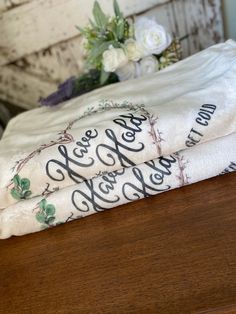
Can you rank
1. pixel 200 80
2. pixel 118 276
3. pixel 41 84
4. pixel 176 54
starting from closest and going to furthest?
pixel 118 276, pixel 200 80, pixel 176 54, pixel 41 84

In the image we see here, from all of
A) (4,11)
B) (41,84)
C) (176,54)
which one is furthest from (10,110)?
(176,54)

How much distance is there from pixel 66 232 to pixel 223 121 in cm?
24

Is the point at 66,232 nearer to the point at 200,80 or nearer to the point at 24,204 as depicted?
the point at 24,204

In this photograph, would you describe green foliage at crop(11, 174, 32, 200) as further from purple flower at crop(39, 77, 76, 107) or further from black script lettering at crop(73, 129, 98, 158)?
purple flower at crop(39, 77, 76, 107)

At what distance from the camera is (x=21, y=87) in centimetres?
90

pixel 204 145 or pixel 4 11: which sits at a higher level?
pixel 4 11

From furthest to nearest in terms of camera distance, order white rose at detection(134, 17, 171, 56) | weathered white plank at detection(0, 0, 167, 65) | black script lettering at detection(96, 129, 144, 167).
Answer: weathered white plank at detection(0, 0, 167, 65)
white rose at detection(134, 17, 171, 56)
black script lettering at detection(96, 129, 144, 167)

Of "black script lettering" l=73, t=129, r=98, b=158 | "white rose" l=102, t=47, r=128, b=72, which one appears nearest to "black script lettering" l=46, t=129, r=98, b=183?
"black script lettering" l=73, t=129, r=98, b=158

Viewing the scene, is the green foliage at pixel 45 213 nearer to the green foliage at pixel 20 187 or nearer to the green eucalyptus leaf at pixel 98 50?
the green foliage at pixel 20 187

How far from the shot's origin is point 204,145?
0.49 meters

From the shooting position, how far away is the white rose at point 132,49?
702 millimetres

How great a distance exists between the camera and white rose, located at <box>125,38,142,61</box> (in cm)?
70

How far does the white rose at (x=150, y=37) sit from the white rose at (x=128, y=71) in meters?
0.03

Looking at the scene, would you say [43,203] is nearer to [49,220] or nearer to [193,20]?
[49,220]
